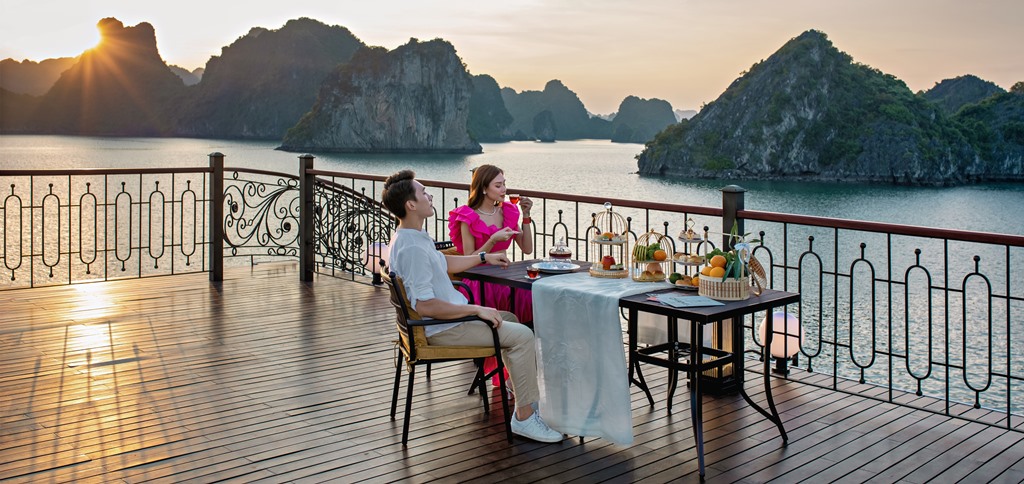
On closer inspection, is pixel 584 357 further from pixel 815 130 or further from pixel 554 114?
pixel 554 114

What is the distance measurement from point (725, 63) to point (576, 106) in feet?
392

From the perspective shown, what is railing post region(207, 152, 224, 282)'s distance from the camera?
318 inches

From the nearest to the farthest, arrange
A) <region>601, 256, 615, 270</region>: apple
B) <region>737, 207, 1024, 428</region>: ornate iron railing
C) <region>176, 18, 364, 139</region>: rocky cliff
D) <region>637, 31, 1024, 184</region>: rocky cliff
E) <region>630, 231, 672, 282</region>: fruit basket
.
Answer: <region>630, 231, 672, 282</region>: fruit basket → <region>601, 256, 615, 270</region>: apple → <region>737, 207, 1024, 428</region>: ornate iron railing → <region>637, 31, 1024, 184</region>: rocky cliff → <region>176, 18, 364, 139</region>: rocky cliff

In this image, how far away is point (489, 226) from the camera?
16.1 ft

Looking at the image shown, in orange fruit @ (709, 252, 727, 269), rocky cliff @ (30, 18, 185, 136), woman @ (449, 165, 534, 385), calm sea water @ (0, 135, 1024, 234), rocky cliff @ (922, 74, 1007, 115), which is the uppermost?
rocky cliff @ (30, 18, 185, 136)

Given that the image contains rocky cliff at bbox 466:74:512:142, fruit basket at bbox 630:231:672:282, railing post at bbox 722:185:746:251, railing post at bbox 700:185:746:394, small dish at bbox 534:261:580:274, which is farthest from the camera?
rocky cliff at bbox 466:74:512:142

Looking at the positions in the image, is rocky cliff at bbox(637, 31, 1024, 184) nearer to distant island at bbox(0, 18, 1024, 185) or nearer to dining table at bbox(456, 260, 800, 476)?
distant island at bbox(0, 18, 1024, 185)

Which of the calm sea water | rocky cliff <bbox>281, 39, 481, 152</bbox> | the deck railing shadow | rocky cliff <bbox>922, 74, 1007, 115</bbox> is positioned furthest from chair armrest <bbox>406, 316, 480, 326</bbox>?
rocky cliff <bbox>281, 39, 481, 152</bbox>

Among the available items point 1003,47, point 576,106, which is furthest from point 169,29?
point 576,106

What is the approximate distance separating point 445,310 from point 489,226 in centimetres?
114

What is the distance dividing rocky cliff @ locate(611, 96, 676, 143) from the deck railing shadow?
127m

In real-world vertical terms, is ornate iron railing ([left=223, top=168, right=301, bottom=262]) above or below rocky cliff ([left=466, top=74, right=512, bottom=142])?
below

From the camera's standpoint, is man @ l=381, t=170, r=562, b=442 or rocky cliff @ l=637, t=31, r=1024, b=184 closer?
man @ l=381, t=170, r=562, b=442

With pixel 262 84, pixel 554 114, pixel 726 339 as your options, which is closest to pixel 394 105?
pixel 262 84
